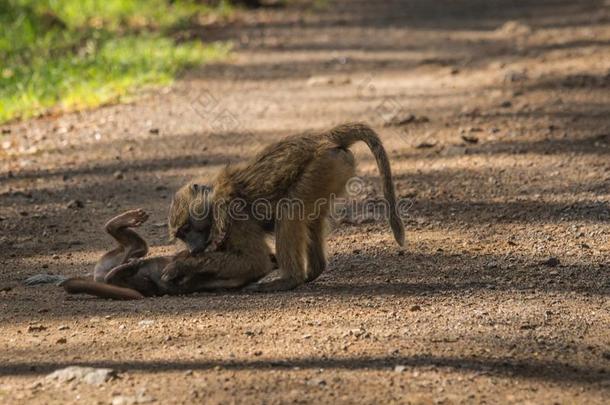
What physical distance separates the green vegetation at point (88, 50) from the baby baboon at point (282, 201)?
20.0 ft

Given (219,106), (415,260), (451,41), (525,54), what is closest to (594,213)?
(415,260)

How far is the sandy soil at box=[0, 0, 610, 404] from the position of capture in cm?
528

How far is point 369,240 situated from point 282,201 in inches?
50.6

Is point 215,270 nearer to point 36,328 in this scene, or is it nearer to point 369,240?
point 36,328

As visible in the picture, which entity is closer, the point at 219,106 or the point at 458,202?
the point at 458,202

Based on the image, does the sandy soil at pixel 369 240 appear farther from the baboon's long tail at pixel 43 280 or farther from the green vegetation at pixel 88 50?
the green vegetation at pixel 88 50

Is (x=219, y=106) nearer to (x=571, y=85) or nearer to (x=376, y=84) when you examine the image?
(x=376, y=84)

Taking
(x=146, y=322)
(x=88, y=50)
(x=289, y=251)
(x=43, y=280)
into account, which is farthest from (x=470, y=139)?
(x=88, y=50)

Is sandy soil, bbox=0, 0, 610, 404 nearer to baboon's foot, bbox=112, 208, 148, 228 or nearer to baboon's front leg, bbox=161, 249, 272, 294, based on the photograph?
baboon's front leg, bbox=161, 249, 272, 294

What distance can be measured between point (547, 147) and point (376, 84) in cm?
440

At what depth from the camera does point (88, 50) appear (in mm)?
16156

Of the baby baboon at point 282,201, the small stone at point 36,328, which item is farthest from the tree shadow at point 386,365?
the baby baboon at point 282,201

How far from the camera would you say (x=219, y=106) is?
13445mm

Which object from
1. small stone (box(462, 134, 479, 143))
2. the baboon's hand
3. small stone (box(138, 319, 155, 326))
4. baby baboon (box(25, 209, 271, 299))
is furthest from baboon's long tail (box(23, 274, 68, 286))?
small stone (box(462, 134, 479, 143))
